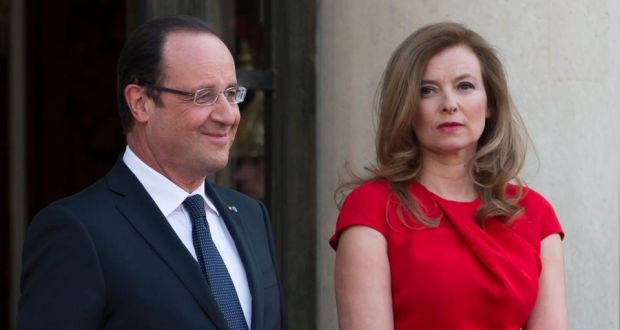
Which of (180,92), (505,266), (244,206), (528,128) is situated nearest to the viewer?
(180,92)

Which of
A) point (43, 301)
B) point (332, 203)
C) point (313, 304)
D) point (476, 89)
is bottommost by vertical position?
point (313, 304)

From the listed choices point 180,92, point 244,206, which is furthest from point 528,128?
point 180,92

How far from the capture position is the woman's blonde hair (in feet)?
11.7

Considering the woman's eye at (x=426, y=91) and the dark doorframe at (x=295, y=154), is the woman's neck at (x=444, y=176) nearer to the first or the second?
the woman's eye at (x=426, y=91)

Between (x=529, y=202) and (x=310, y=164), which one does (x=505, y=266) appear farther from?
(x=310, y=164)

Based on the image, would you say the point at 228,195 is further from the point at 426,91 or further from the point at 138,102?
the point at 426,91

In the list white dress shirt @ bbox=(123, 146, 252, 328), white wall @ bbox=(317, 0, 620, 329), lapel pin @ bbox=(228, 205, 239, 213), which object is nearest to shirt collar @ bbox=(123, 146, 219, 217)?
white dress shirt @ bbox=(123, 146, 252, 328)

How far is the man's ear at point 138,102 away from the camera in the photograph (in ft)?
9.62

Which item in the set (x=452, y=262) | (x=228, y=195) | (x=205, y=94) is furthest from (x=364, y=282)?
(x=205, y=94)

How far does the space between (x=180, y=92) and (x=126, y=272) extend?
46 centimetres

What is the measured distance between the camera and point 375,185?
3.59 metres

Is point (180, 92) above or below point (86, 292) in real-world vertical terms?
above

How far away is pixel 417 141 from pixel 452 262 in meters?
0.42

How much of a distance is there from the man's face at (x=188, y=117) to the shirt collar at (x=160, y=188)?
35 millimetres
